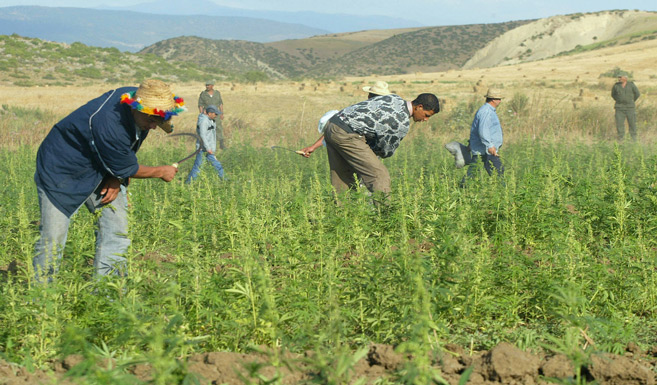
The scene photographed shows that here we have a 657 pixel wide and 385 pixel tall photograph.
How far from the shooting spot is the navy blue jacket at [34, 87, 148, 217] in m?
4.52

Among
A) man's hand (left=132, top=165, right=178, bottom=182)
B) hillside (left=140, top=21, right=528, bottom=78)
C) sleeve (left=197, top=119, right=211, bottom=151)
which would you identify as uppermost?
hillside (left=140, top=21, right=528, bottom=78)

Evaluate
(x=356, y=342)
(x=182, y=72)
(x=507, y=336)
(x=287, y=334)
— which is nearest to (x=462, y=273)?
(x=507, y=336)

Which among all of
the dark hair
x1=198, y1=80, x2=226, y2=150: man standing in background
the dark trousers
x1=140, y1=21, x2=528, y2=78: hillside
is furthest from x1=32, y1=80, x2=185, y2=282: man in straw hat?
x1=140, y1=21, x2=528, y2=78: hillside

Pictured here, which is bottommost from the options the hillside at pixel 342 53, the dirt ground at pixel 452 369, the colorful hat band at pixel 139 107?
the dirt ground at pixel 452 369

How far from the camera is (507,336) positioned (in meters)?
4.26

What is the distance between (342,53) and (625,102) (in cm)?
9593

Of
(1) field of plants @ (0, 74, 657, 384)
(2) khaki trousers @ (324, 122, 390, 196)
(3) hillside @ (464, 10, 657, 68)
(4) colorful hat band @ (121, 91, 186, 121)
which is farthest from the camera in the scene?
(3) hillside @ (464, 10, 657, 68)

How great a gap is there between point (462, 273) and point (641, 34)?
203 feet

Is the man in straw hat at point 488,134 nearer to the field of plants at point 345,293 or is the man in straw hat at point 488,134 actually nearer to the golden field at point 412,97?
the field of plants at point 345,293

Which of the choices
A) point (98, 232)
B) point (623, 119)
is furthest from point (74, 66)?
point (98, 232)

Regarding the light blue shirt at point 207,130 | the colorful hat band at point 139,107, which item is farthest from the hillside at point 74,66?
the colorful hat band at point 139,107

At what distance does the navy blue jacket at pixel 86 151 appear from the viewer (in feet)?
14.8

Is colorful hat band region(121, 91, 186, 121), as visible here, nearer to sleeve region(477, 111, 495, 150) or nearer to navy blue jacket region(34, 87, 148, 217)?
navy blue jacket region(34, 87, 148, 217)

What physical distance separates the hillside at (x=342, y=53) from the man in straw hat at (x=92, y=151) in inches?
2761
